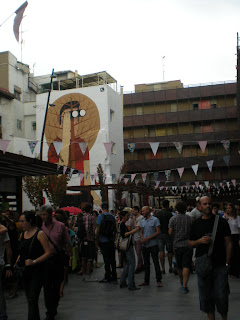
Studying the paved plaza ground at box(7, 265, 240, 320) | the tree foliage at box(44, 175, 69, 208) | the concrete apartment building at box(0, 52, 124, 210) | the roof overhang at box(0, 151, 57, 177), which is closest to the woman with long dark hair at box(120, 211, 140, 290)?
the paved plaza ground at box(7, 265, 240, 320)

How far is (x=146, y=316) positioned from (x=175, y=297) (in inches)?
62.4

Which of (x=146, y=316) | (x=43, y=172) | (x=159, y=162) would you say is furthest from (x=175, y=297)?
(x=159, y=162)

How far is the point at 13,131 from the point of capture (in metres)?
43.4

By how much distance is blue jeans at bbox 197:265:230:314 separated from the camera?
565 centimetres

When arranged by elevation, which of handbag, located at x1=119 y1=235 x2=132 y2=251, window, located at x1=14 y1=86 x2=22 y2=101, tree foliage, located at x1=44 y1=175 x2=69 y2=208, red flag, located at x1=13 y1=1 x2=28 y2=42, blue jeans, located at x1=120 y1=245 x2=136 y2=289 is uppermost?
window, located at x1=14 y1=86 x2=22 y2=101

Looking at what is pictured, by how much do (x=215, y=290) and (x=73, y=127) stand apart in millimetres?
39900

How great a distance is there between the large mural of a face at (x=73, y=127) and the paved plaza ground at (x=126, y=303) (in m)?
34.9

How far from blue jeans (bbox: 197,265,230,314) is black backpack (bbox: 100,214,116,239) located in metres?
4.65

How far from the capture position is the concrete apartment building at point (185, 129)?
5650 cm

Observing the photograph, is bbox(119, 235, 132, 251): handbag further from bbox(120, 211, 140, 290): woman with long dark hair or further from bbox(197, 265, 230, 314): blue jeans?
bbox(197, 265, 230, 314): blue jeans

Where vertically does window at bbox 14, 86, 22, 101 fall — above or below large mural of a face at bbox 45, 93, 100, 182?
above

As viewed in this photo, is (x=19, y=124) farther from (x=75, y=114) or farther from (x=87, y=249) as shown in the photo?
(x=87, y=249)

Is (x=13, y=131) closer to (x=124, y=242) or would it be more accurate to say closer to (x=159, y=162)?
(x=159, y=162)

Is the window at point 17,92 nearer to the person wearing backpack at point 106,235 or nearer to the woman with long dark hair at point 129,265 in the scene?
the person wearing backpack at point 106,235
